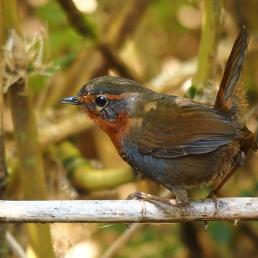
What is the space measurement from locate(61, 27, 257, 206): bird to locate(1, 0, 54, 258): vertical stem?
1.06ft

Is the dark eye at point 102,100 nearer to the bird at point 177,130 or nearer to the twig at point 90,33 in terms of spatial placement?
the bird at point 177,130

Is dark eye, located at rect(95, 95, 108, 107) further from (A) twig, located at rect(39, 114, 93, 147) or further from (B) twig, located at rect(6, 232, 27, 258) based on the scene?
(A) twig, located at rect(39, 114, 93, 147)

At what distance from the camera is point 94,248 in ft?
16.7

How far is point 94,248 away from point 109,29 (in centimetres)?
156

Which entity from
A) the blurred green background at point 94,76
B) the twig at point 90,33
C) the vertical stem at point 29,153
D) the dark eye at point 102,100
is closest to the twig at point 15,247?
the blurred green background at point 94,76

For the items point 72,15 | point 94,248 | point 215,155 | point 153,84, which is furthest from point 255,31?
point 215,155

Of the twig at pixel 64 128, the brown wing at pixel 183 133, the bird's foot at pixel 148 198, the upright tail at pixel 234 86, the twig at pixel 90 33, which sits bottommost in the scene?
the bird's foot at pixel 148 198

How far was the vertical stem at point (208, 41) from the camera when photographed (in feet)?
12.0

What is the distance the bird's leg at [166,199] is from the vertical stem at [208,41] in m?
0.73

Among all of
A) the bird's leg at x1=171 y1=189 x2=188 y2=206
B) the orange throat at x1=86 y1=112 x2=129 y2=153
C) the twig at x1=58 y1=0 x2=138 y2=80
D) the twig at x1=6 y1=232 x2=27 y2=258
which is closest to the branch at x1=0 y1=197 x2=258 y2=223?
the bird's leg at x1=171 y1=189 x2=188 y2=206

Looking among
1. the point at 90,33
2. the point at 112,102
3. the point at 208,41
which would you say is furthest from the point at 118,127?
the point at 90,33

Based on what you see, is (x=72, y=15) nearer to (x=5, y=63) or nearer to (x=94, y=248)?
(x=5, y=63)

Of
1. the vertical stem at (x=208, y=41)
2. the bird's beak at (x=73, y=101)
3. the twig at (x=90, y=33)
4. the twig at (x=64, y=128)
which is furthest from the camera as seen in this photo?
the twig at (x=64, y=128)

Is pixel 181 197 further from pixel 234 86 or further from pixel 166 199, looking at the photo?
pixel 234 86
